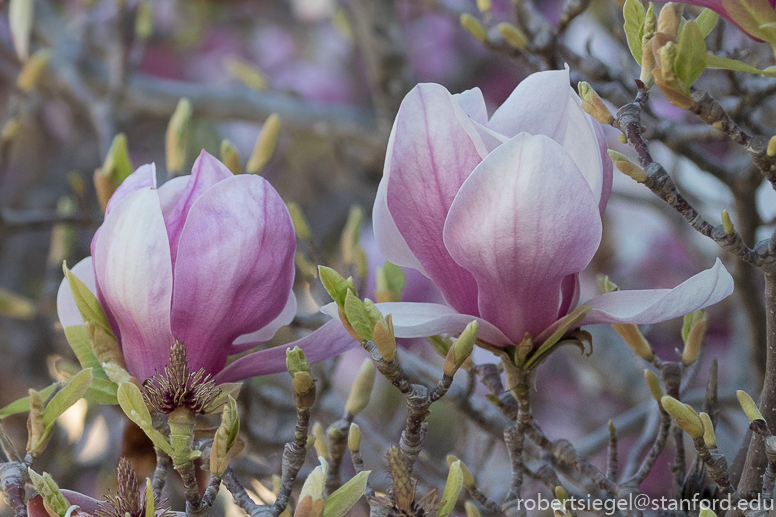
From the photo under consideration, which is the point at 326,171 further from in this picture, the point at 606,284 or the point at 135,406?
the point at 135,406

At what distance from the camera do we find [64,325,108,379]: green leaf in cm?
50

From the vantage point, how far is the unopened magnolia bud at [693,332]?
546mm

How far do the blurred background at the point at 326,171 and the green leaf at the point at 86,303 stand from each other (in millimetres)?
151

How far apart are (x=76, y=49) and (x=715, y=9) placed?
4.12 feet

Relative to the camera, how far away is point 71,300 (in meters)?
0.52

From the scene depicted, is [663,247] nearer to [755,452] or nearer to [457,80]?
[457,80]

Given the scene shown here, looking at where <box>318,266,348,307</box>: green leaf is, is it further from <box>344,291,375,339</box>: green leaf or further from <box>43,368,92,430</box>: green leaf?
<box>43,368,92,430</box>: green leaf

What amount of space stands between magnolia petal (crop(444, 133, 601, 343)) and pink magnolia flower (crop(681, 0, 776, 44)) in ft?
0.49

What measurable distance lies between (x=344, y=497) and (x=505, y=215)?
0.20m

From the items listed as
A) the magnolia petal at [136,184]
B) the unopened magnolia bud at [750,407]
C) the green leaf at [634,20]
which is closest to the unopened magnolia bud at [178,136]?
the magnolia petal at [136,184]

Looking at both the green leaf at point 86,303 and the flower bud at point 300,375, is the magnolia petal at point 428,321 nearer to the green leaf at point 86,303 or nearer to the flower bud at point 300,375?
the flower bud at point 300,375

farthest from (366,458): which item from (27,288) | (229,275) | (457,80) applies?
(457,80)

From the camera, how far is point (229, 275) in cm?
46

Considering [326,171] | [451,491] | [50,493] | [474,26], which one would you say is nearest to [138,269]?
[50,493]
